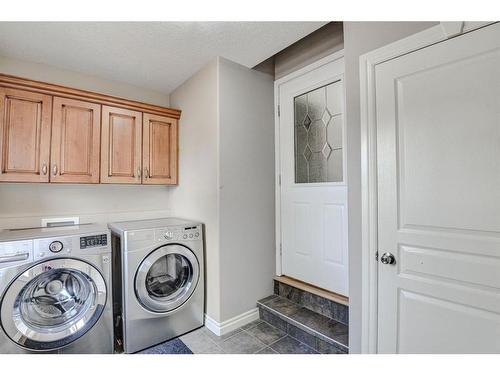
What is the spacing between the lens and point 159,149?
2605 mm

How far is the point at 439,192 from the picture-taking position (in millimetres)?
1231

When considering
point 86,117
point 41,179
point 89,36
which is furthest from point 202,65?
point 41,179

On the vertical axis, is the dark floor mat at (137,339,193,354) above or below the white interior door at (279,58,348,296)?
below

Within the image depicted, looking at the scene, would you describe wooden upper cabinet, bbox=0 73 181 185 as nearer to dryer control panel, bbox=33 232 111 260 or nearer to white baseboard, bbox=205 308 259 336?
dryer control panel, bbox=33 232 111 260

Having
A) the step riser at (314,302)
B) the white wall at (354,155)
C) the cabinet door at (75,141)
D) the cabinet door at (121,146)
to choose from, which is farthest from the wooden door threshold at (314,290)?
the cabinet door at (75,141)

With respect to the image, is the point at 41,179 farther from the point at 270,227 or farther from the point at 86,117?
the point at 270,227

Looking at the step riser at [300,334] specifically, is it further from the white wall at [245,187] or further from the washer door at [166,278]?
the washer door at [166,278]

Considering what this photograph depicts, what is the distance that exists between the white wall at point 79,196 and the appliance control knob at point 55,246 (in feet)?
2.53

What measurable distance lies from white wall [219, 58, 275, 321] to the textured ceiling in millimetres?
265

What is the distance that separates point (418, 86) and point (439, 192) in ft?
1.82

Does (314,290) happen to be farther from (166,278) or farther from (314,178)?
(166,278)

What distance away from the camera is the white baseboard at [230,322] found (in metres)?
2.13

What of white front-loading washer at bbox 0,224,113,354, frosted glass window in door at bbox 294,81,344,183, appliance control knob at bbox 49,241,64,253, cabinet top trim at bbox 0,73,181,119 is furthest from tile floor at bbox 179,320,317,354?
cabinet top trim at bbox 0,73,181,119

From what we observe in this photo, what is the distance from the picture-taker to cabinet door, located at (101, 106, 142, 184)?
2.29 metres
